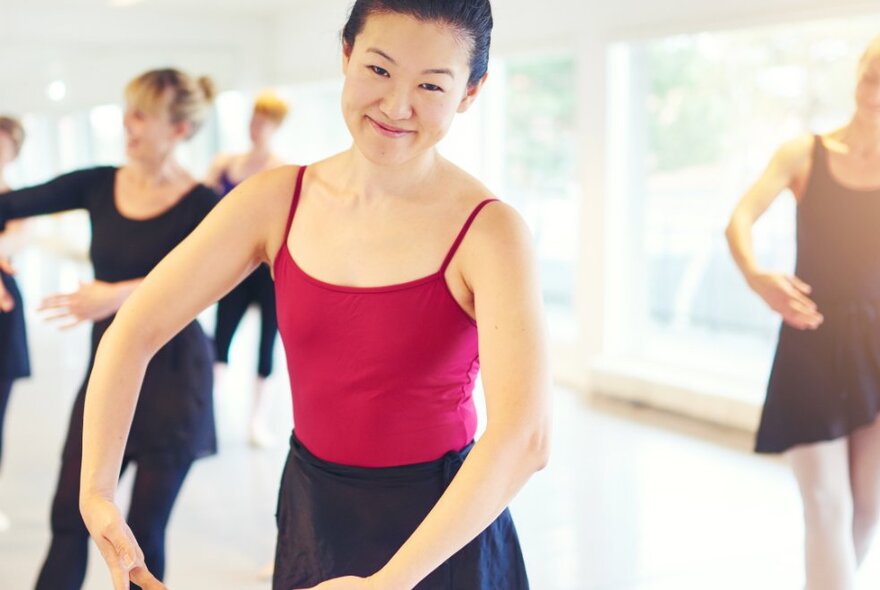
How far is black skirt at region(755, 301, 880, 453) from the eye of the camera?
2.50 meters

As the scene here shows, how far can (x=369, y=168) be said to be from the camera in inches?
54.0

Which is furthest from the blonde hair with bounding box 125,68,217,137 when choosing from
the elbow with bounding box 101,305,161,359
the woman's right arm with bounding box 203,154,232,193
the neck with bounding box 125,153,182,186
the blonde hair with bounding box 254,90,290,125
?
the woman's right arm with bounding box 203,154,232,193

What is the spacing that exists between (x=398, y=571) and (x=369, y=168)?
520 mm

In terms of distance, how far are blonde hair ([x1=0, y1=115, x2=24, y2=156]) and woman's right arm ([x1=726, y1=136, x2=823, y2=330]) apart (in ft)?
8.93

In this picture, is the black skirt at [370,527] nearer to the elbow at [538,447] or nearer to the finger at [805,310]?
the elbow at [538,447]

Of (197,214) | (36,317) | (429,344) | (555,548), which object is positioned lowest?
(36,317)

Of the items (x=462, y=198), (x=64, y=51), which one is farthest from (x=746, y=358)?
(x=64, y=51)

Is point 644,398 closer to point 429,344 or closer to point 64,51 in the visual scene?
point 429,344

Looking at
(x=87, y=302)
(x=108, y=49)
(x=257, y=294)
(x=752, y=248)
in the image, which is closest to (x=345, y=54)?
(x=87, y=302)

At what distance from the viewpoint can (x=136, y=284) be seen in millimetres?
2494

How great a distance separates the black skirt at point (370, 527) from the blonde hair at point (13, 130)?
9.84ft

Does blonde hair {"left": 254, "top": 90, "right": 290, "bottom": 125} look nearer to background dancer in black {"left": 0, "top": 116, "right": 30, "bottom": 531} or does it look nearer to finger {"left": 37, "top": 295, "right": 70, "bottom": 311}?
background dancer in black {"left": 0, "top": 116, "right": 30, "bottom": 531}

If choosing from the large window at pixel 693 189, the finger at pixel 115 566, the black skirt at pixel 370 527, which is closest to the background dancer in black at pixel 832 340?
the black skirt at pixel 370 527

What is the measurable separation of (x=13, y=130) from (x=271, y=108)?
1588 millimetres
